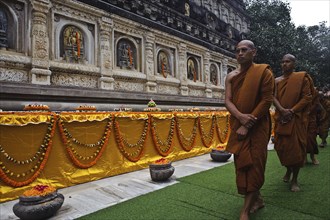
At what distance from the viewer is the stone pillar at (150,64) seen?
1073cm

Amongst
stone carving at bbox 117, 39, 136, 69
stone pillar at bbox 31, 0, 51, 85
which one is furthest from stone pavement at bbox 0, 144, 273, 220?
stone carving at bbox 117, 39, 136, 69

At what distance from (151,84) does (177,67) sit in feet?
8.85

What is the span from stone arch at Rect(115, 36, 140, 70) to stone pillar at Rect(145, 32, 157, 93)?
487 mm

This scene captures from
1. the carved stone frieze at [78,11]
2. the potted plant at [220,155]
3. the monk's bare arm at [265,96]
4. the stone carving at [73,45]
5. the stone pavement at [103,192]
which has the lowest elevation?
the stone pavement at [103,192]

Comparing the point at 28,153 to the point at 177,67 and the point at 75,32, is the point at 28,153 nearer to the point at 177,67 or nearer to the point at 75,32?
the point at 75,32

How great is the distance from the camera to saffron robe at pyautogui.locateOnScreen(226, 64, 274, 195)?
2.46 meters

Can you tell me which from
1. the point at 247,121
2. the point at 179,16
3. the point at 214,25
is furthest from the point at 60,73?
the point at 214,25

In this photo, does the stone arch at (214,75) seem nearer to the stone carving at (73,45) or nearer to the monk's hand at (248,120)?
the stone carving at (73,45)

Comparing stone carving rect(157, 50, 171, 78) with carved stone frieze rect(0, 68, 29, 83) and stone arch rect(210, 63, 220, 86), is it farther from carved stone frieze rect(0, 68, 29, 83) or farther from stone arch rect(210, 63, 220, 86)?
carved stone frieze rect(0, 68, 29, 83)

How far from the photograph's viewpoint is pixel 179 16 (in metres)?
13.3

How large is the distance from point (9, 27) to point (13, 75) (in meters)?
1.46

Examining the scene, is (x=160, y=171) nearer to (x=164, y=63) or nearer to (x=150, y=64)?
(x=150, y=64)

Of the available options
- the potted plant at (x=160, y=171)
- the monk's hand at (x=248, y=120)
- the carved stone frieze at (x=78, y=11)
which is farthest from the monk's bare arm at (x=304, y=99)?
the carved stone frieze at (x=78, y=11)

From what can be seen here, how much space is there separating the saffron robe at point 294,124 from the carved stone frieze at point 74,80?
657cm
